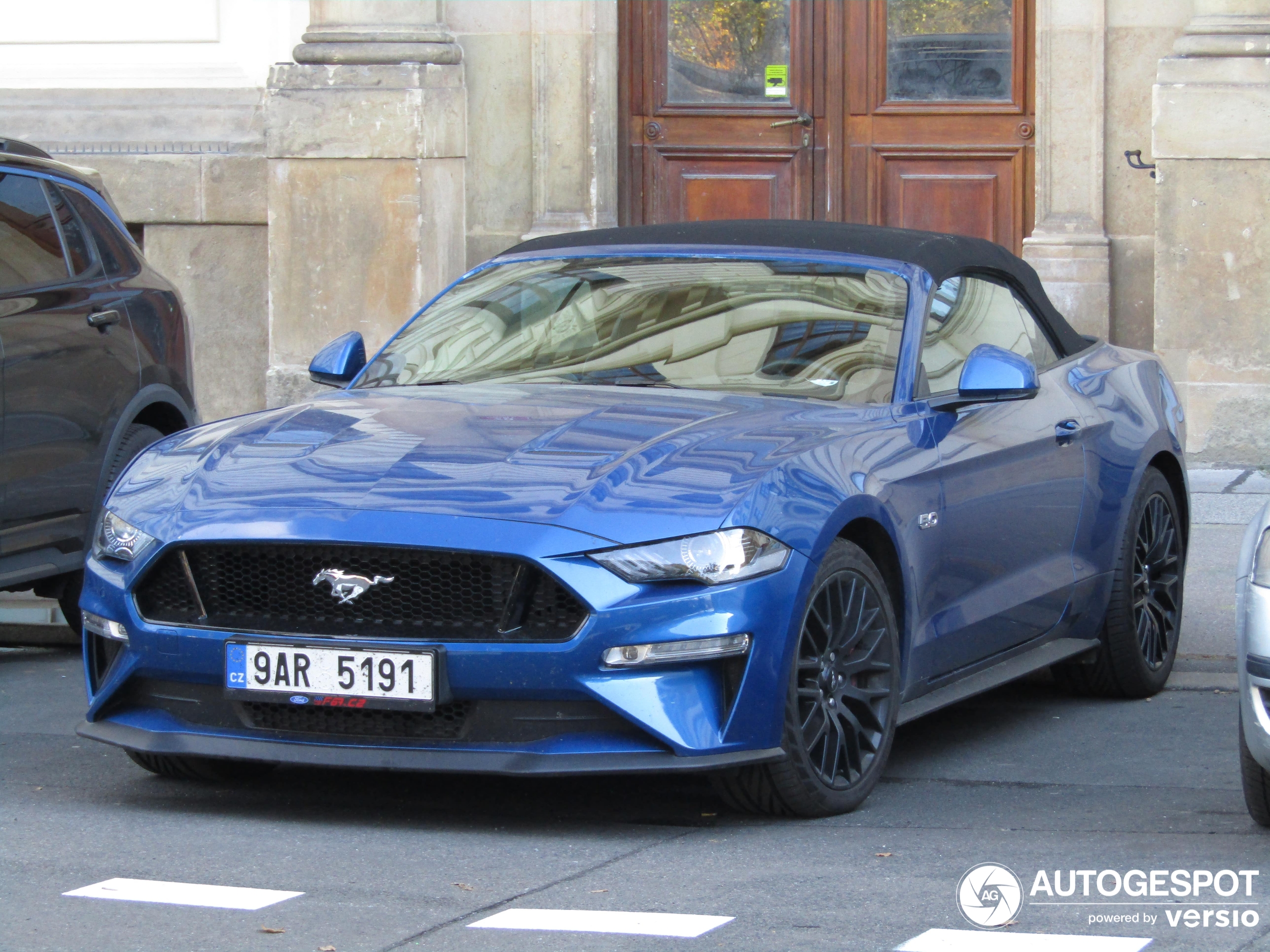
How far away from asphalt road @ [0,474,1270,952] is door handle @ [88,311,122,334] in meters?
1.67

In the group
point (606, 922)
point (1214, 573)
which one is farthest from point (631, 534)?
point (1214, 573)

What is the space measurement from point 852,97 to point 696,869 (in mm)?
9586

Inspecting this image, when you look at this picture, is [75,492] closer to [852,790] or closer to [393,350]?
[393,350]

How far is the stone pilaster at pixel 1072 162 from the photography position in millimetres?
12617

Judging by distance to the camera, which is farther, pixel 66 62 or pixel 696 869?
pixel 66 62

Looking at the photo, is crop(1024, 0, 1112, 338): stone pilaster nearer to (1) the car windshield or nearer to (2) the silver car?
(1) the car windshield

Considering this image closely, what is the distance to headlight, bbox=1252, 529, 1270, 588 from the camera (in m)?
4.75

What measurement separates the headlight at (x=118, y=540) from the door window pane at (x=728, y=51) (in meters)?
8.84

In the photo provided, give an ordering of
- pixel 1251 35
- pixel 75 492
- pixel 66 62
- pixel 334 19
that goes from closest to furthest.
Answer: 1. pixel 75 492
2. pixel 1251 35
3. pixel 334 19
4. pixel 66 62

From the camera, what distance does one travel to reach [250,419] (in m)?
5.85

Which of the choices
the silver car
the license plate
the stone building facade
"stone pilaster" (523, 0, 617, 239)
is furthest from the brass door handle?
the license plate

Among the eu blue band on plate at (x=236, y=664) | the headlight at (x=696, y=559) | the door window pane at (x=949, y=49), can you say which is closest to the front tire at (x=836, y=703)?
the headlight at (x=696, y=559)

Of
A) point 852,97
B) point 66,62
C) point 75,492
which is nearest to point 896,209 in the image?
point 852,97

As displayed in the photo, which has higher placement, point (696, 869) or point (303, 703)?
point (303, 703)
